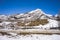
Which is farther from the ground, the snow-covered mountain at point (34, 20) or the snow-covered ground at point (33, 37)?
the snow-covered mountain at point (34, 20)

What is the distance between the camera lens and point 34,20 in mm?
2930

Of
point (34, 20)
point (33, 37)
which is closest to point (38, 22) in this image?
point (34, 20)

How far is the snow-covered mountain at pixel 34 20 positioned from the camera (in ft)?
9.53

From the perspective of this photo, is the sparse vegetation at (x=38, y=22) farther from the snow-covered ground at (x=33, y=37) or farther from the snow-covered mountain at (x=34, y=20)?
the snow-covered ground at (x=33, y=37)

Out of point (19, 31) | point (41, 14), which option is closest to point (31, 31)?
point (19, 31)

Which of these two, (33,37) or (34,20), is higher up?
(34,20)

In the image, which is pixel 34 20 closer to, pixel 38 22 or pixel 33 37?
pixel 38 22

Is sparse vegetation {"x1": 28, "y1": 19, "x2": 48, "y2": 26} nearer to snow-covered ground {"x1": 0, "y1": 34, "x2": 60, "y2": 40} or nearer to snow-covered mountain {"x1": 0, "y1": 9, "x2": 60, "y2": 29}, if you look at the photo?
snow-covered mountain {"x1": 0, "y1": 9, "x2": 60, "y2": 29}

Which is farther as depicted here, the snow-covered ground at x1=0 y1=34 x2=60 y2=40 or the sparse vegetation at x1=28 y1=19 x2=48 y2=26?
the sparse vegetation at x1=28 y1=19 x2=48 y2=26

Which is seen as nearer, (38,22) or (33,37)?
(33,37)

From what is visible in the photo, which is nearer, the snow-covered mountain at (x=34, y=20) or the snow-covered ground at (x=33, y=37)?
the snow-covered ground at (x=33, y=37)

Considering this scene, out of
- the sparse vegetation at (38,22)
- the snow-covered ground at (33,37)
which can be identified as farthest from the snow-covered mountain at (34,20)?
the snow-covered ground at (33,37)

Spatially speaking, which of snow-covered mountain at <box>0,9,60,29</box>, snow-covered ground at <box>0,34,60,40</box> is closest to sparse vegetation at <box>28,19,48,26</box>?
snow-covered mountain at <box>0,9,60,29</box>

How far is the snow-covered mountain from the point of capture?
290cm
